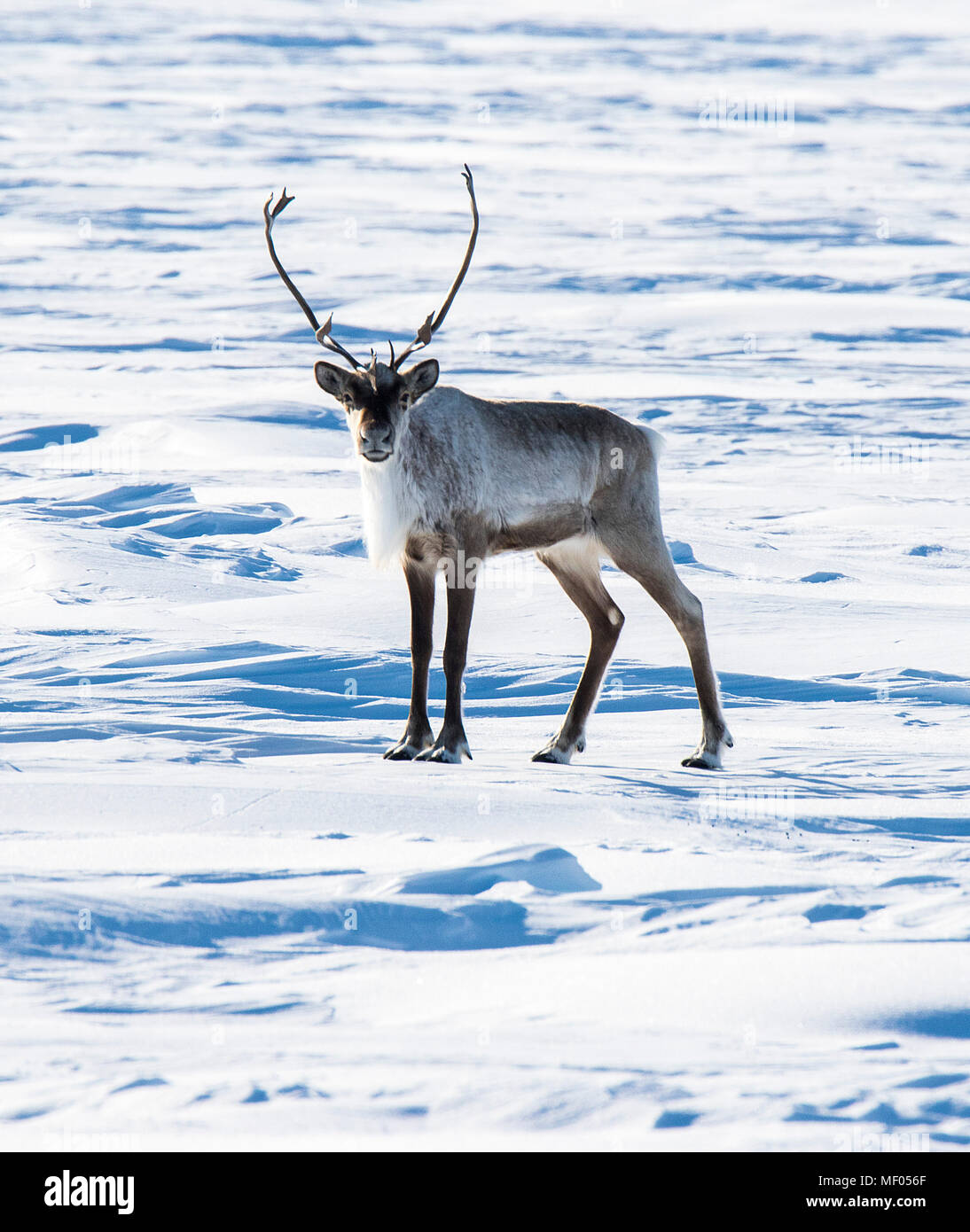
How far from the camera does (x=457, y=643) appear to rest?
6125 millimetres

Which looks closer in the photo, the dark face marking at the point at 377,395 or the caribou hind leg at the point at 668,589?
the dark face marking at the point at 377,395

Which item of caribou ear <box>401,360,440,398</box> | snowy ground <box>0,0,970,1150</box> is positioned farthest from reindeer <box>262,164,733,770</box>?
snowy ground <box>0,0,970,1150</box>

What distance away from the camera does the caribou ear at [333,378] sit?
587 centimetres

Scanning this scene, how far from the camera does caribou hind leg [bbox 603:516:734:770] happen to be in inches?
254

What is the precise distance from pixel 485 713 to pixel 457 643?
1.31 metres

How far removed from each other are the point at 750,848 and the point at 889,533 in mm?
7263

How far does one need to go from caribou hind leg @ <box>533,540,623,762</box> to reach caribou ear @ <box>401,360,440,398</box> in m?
0.91

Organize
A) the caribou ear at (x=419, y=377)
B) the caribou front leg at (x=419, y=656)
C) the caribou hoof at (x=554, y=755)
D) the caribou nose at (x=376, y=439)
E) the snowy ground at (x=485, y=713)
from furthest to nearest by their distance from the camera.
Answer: the caribou hoof at (x=554, y=755) < the caribou front leg at (x=419, y=656) < the caribou ear at (x=419, y=377) < the caribou nose at (x=376, y=439) < the snowy ground at (x=485, y=713)

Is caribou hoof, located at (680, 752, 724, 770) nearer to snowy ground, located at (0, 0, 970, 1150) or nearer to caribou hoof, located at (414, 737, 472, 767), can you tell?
snowy ground, located at (0, 0, 970, 1150)

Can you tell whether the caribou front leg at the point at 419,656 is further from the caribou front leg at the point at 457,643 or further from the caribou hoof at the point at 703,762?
the caribou hoof at the point at 703,762

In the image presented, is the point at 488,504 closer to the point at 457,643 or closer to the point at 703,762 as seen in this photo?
the point at 457,643

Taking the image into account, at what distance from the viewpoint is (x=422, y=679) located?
20.4 ft

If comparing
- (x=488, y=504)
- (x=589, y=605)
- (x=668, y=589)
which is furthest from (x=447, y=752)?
(x=668, y=589)

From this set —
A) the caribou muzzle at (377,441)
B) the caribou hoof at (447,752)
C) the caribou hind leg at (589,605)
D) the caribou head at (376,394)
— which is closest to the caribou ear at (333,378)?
the caribou head at (376,394)
